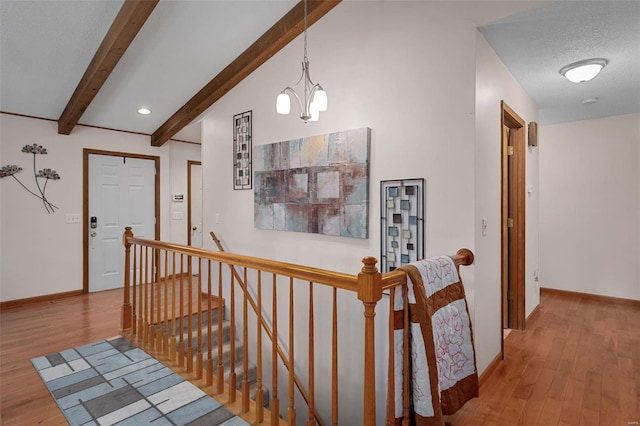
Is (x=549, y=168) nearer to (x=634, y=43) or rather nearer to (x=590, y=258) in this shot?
(x=590, y=258)

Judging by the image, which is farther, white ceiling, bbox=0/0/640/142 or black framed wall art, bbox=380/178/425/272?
black framed wall art, bbox=380/178/425/272

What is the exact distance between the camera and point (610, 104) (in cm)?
362

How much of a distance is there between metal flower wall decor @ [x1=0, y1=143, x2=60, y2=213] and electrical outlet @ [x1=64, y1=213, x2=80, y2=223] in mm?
166

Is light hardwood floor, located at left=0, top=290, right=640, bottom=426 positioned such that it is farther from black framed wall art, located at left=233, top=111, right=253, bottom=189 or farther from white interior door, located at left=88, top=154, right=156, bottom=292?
black framed wall art, located at left=233, top=111, right=253, bottom=189

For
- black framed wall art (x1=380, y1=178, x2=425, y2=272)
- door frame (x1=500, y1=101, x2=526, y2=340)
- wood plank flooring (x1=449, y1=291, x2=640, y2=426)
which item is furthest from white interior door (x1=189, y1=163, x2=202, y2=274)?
wood plank flooring (x1=449, y1=291, x2=640, y2=426)

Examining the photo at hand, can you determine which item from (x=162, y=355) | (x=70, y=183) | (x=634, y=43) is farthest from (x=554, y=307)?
(x=70, y=183)

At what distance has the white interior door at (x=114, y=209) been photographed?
4742 mm

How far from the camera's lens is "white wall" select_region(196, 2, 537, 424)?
7.47ft

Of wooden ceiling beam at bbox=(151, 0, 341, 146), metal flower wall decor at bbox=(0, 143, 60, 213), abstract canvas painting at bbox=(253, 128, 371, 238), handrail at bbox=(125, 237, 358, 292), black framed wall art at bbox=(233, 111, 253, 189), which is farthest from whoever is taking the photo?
metal flower wall decor at bbox=(0, 143, 60, 213)

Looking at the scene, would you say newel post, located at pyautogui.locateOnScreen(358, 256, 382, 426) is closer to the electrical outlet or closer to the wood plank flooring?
the wood plank flooring

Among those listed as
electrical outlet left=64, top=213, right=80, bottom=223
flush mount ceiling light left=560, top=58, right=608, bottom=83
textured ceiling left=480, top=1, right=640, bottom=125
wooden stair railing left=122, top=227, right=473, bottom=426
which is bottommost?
wooden stair railing left=122, top=227, right=473, bottom=426

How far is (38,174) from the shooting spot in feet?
13.9

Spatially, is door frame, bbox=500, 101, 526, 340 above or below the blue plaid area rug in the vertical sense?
above

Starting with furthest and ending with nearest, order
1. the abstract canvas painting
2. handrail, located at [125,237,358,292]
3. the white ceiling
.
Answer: the abstract canvas painting
the white ceiling
handrail, located at [125,237,358,292]
